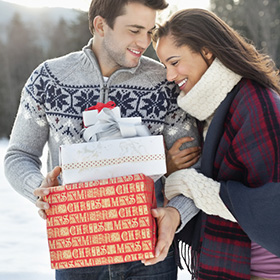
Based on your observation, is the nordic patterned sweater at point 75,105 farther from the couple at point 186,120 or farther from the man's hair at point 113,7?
the man's hair at point 113,7

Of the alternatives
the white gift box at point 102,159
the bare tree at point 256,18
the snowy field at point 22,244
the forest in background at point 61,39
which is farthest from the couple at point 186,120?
the bare tree at point 256,18

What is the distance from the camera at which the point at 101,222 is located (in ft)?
4.57

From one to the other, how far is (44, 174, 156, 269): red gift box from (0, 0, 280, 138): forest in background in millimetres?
14655

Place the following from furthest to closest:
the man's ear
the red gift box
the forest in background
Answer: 1. the forest in background
2. the man's ear
3. the red gift box

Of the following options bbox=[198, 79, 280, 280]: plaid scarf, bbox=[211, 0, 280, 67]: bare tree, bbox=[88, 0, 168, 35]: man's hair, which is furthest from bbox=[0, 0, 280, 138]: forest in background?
bbox=[198, 79, 280, 280]: plaid scarf

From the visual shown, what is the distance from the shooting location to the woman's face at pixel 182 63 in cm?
174

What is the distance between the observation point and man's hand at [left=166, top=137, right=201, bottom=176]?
70.1 inches

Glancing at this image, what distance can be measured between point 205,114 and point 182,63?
23 centimetres

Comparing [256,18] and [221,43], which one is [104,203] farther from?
[256,18]

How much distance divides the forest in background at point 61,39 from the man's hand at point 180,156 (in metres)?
14.2

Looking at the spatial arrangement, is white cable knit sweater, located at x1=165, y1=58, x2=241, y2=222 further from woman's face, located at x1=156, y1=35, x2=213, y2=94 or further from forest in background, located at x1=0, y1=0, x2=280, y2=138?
forest in background, located at x1=0, y1=0, x2=280, y2=138

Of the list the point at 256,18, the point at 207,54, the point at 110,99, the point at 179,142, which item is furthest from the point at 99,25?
the point at 256,18

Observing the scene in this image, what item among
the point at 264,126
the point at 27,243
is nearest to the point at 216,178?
the point at 264,126

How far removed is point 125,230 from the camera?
138cm
